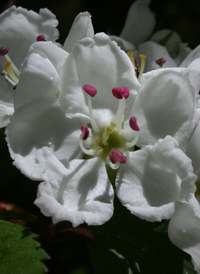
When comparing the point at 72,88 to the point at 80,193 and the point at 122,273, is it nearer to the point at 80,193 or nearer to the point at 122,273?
the point at 80,193

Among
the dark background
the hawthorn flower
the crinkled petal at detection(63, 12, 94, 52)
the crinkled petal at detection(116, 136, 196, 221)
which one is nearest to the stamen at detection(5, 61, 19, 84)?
the hawthorn flower

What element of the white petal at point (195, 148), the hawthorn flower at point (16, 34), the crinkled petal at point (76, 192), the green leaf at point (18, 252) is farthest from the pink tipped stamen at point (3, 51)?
the white petal at point (195, 148)

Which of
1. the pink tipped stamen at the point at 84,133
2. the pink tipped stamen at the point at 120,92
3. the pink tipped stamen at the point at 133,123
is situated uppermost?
the pink tipped stamen at the point at 120,92

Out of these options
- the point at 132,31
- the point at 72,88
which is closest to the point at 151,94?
the point at 72,88

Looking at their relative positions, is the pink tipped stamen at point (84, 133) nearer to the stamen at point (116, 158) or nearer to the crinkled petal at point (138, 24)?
the stamen at point (116, 158)

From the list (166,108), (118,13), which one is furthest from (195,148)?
(118,13)

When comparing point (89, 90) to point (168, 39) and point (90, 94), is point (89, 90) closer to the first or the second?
point (90, 94)

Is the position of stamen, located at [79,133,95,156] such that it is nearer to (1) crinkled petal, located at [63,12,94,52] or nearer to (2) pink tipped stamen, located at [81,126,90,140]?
(2) pink tipped stamen, located at [81,126,90,140]
